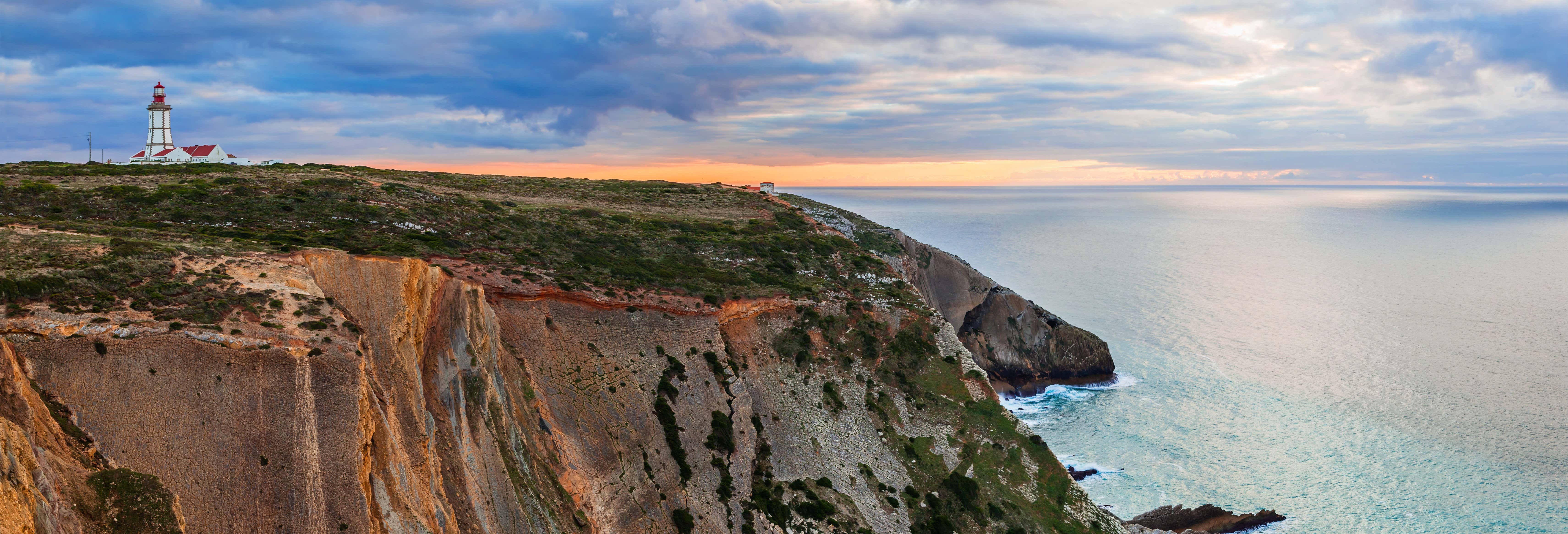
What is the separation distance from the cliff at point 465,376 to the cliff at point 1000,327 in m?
14.1

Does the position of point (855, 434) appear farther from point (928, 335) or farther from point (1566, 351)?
point (1566, 351)

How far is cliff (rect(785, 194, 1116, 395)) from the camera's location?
74.9 metres

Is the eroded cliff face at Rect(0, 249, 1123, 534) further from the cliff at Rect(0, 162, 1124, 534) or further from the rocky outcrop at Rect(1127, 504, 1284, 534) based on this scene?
the rocky outcrop at Rect(1127, 504, 1284, 534)

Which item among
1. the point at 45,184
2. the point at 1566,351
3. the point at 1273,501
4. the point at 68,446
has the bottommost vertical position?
the point at 1273,501

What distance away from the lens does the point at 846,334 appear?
168ft

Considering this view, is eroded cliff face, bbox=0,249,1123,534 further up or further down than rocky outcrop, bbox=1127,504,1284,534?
further up

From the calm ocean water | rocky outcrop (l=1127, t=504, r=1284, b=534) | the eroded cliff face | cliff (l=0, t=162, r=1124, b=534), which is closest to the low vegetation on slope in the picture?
cliff (l=0, t=162, r=1124, b=534)

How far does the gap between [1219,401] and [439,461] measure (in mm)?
67255

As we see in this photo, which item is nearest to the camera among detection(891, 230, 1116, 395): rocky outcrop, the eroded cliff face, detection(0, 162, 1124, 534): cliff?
the eroded cliff face

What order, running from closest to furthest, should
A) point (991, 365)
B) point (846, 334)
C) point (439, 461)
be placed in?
point (439, 461) → point (846, 334) → point (991, 365)

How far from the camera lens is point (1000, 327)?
252 feet

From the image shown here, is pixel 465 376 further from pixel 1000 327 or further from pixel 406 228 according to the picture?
pixel 1000 327

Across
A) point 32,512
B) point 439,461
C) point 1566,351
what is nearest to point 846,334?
point 439,461

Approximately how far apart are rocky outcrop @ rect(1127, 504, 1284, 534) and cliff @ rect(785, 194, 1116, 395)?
25.5 metres
